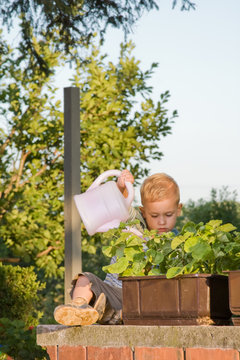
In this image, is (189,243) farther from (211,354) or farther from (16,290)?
(16,290)

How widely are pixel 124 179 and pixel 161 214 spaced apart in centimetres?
30

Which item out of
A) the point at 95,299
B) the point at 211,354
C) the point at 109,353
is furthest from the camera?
the point at 95,299

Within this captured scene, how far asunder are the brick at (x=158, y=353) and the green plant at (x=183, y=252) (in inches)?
8.2

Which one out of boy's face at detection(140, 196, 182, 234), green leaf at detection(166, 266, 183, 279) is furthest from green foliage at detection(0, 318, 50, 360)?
green leaf at detection(166, 266, 183, 279)

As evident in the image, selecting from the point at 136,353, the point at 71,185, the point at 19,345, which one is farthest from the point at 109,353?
the point at 71,185

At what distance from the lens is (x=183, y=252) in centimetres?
183

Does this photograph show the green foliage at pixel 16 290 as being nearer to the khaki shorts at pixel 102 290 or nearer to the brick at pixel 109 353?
the khaki shorts at pixel 102 290

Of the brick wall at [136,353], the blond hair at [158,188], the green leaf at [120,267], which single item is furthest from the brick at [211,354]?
the blond hair at [158,188]

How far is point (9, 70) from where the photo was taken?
305 inches

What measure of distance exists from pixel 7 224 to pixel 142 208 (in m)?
3.97

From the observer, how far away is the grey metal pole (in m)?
4.61

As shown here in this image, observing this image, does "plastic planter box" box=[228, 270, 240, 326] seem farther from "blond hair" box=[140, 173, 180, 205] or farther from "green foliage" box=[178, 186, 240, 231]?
"green foliage" box=[178, 186, 240, 231]

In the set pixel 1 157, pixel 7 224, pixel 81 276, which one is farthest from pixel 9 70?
pixel 81 276

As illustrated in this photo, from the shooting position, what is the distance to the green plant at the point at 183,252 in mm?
1757
